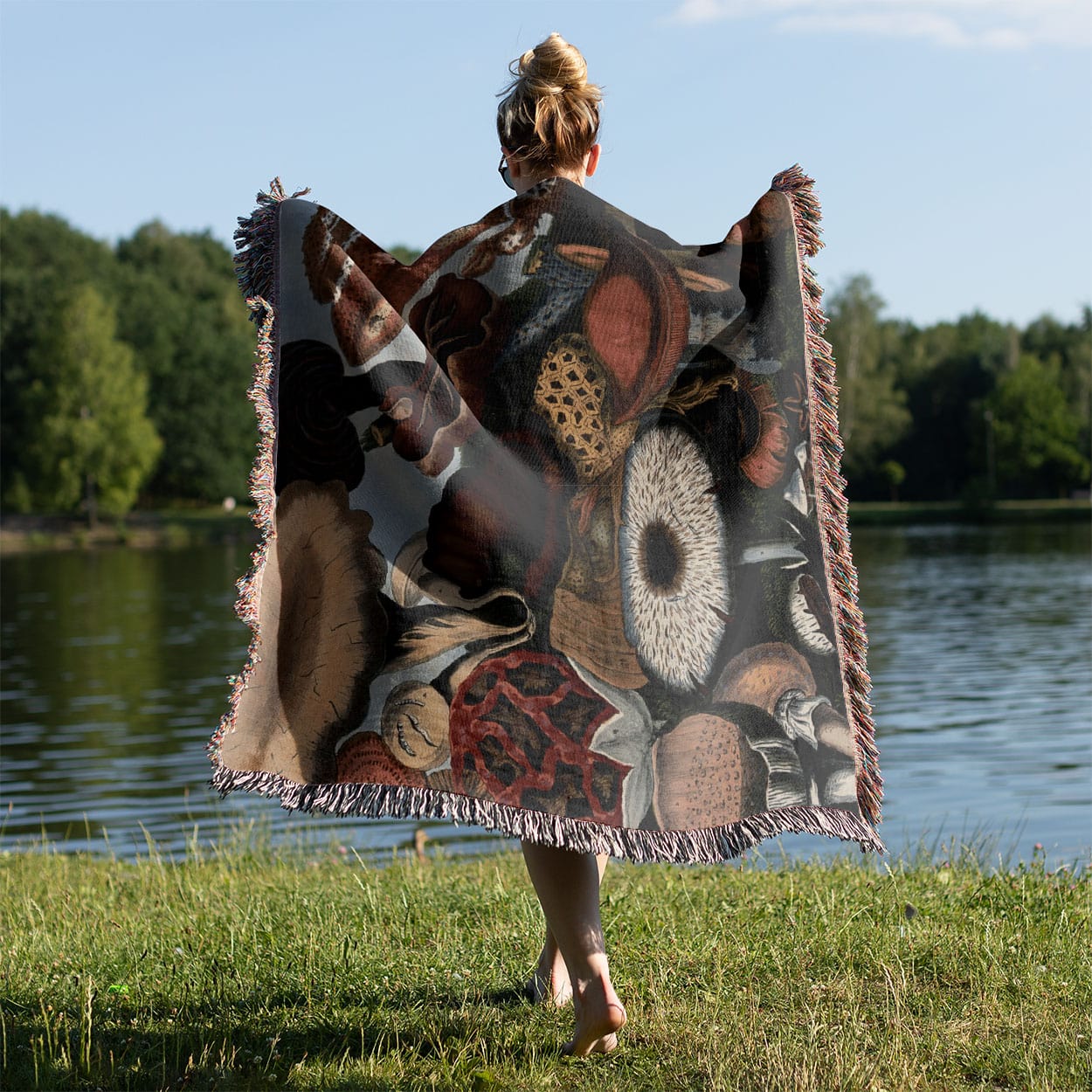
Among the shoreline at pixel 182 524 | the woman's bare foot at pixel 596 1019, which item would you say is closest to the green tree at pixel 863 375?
the shoreline at pixel 182 524

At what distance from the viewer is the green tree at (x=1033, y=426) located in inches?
2596

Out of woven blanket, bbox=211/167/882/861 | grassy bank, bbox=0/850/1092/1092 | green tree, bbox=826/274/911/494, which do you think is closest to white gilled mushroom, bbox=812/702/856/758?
woven blanket, bbox=211/167/882/861

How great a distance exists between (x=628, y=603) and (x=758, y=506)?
0.39 meters

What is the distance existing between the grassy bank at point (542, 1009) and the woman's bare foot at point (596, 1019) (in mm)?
31

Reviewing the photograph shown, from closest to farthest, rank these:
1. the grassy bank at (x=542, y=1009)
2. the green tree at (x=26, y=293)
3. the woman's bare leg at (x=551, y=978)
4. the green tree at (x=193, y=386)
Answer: the grassy bank at (x=542, y=1009) → the woman's bare leg at (x=551, y=978) → the green tree at (x=26, y=293) → the green tree at (x=193, y=386)

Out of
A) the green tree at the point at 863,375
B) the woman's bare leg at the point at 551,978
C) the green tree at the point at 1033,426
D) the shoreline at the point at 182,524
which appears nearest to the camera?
the woman's bare leg at the point at 551,978

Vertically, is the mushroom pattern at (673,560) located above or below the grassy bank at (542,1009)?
above

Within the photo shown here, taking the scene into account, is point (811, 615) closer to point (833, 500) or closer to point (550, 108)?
point (833, 500)

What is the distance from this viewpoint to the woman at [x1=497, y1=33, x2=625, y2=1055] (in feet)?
9.43

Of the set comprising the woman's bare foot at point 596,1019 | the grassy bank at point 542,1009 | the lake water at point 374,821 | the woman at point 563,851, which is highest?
the woman at point 563,851

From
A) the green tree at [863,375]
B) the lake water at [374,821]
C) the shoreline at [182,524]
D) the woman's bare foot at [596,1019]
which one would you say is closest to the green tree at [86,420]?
the shoreline at [182,524]

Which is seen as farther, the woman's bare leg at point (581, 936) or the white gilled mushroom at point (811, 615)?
the white gilled mushroom at point (811, 615)

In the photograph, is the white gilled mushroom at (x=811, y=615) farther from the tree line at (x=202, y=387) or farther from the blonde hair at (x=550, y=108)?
the tree line at (x=202, y=387)

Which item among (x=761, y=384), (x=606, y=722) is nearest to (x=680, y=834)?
(x=606, y=722)
